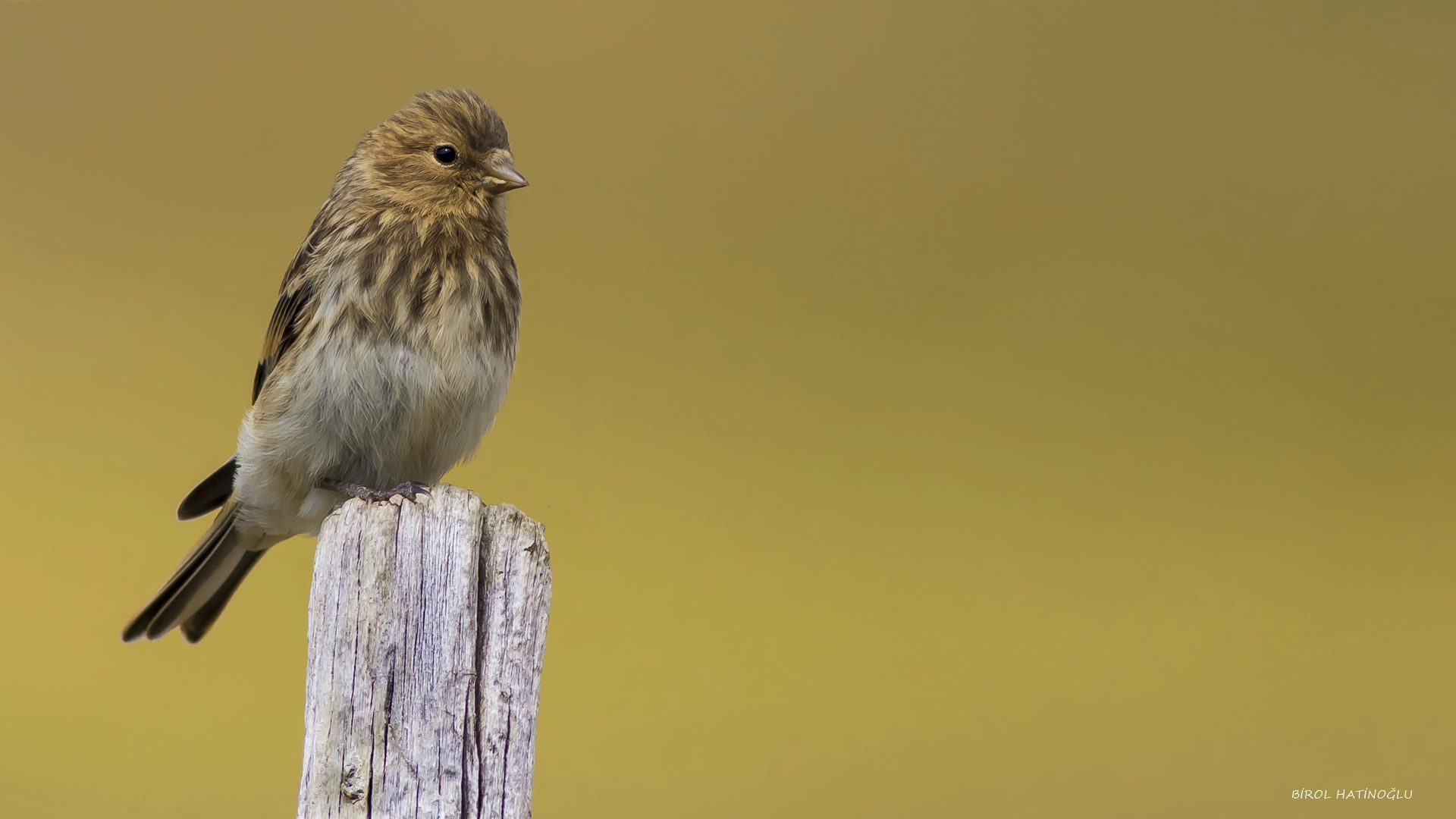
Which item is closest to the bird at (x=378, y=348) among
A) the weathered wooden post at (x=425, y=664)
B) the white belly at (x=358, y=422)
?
the white belly at (x=358, y=422)

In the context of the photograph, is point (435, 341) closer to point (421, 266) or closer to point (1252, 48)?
point (421, 266)

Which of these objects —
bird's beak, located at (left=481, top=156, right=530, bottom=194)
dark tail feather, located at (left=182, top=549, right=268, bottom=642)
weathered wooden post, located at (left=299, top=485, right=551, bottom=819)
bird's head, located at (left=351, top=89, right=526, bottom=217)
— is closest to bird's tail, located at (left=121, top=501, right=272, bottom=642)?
dark tail feather, located at (left=182, top=549, right=268, bottom=642)

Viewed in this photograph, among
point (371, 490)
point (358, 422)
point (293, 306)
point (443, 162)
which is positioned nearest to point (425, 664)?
point (371, 490)

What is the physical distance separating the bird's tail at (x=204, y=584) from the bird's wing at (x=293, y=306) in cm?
36

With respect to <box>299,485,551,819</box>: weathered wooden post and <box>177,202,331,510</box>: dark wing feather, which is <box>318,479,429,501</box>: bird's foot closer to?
<box>299,485,551,819</box>: weathered wooden post

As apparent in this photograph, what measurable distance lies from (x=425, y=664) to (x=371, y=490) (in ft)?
3.65

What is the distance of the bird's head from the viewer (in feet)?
9.44

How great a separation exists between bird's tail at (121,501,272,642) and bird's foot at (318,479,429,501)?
0.94 feet

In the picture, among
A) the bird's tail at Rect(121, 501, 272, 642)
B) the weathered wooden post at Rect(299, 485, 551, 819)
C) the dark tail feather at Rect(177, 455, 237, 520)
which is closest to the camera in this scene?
the weathered wooden post at Rect(299, 485, 551, 819)

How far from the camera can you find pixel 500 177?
2904 mm

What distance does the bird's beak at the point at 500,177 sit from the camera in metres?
2.89

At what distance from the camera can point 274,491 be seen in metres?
2.91

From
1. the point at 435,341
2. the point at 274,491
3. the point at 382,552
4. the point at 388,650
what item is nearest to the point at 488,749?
the point at 388,650

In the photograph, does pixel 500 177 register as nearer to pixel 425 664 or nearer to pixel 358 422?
pixel 358 422
